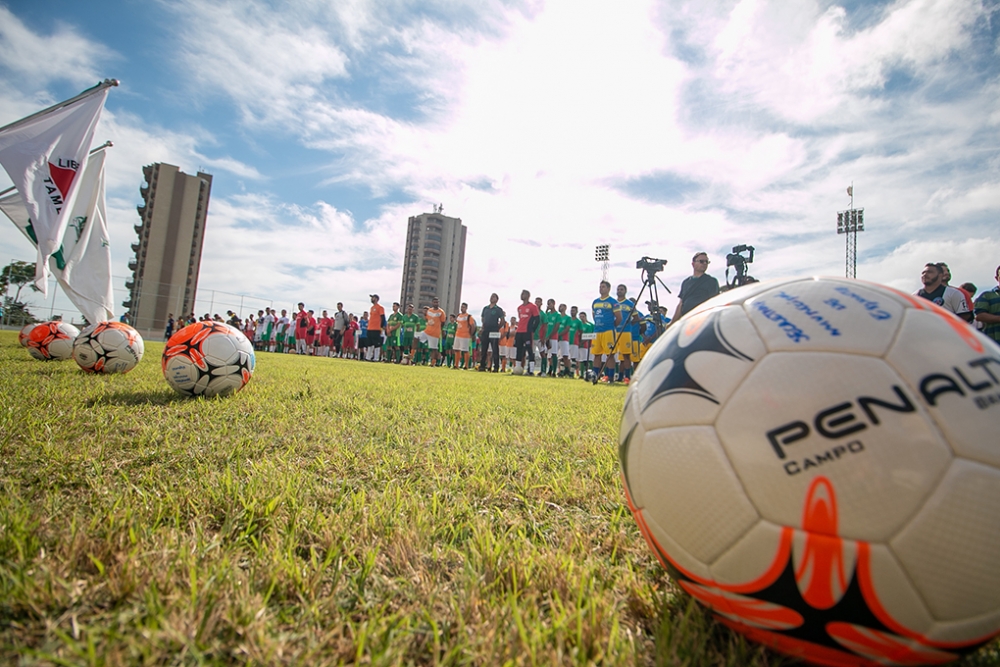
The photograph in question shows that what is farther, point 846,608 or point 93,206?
point 93,206

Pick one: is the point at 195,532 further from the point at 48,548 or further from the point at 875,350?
the point at 875,350

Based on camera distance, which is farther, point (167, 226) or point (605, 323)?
point (167, 226)

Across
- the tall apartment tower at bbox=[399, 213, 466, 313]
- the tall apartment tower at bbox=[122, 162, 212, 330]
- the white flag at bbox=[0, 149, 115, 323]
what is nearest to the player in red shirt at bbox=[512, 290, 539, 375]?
the white flag at bbox=[0, 149, 115, 323]

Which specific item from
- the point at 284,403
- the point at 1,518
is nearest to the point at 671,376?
the point at 1,518

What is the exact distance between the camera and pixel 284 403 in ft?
13.8

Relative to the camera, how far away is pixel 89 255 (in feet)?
30.5

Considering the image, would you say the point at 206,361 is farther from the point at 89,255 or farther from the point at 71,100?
the point at 89,255

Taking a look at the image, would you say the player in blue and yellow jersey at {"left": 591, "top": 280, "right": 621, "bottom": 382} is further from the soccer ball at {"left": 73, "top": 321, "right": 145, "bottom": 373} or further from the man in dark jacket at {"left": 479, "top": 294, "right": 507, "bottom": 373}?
the soccer ball at {"left": 73, "top": 321, "right": 145, "bottom": 373}

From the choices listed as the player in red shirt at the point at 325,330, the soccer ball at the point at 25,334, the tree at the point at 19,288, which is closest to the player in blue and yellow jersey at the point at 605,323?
the soccer ball at the point at 25,334

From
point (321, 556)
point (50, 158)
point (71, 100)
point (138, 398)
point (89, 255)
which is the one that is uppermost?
point (71, 100)

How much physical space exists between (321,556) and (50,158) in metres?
9.44

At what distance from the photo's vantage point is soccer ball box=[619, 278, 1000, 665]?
892 millimetres

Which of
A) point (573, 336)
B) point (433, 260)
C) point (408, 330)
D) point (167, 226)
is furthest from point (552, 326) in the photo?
point (433, 260)

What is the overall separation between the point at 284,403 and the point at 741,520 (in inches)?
158
